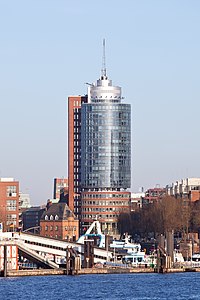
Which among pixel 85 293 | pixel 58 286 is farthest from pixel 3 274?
pixel 85 293

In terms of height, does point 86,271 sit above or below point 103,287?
above

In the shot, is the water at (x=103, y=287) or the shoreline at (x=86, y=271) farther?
the shoreline at (x=86, y=271)

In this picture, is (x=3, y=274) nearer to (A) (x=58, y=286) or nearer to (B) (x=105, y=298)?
(A) (x=58, y=286)

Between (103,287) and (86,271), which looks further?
(86,271)

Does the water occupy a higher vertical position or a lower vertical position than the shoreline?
lower

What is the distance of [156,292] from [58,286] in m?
15.6

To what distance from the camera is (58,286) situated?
161 m

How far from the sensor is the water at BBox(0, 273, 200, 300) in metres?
144

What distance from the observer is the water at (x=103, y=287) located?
144 metres

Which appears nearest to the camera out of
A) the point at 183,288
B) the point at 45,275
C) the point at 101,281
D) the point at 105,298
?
the point at 105,298

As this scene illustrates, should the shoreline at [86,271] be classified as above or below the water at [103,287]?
above

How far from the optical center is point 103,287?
520 feet

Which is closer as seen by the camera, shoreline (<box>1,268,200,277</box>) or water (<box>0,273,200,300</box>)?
water (<box>0,273,200,300</box>)

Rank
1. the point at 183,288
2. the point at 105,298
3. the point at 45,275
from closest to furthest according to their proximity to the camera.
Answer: the point at 105,298
the point at 183,288
the point at 45,275
